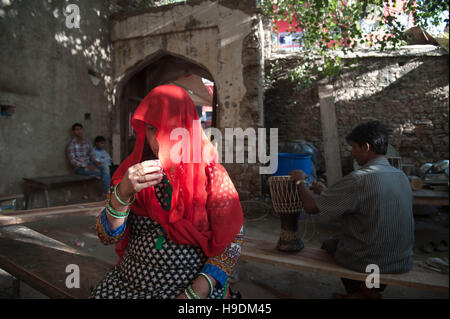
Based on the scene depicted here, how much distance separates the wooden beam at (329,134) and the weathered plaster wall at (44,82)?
5030 millimetres

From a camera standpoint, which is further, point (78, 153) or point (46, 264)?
point (78, 153)

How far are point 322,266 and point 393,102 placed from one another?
591 centimetres

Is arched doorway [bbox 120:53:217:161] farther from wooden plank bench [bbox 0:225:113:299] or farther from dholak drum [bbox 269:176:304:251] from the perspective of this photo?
wooden plank bench [bbox 0:225:113:299]

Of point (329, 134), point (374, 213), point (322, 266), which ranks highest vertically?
point (329, 134)

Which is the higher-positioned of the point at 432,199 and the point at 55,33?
the point at 55,33

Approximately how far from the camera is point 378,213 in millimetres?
1796

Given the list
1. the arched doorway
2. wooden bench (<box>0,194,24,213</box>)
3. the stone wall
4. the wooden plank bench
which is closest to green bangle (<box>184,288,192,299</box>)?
the wooden plank bench

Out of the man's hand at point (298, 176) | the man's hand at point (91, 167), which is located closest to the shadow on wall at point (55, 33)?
the man's hand at point (91, 167)

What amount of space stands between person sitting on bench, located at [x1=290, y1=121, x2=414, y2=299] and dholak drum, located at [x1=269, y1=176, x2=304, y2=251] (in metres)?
0.39

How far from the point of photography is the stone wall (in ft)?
20.6

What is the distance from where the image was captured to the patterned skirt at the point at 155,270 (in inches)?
45.6

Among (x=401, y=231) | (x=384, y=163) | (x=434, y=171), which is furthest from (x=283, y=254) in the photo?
(x=434, y=171)

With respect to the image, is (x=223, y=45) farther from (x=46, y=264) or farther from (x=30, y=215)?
(x=46, y=264)

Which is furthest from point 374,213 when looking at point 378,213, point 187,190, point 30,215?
point 30,215
